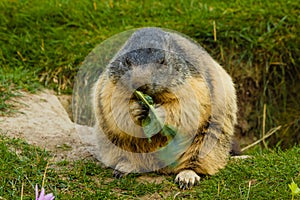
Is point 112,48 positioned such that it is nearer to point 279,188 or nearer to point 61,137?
point 61,137

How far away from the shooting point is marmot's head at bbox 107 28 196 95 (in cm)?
504

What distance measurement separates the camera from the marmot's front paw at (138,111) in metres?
5.20

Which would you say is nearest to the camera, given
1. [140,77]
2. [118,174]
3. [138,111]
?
[140,77]

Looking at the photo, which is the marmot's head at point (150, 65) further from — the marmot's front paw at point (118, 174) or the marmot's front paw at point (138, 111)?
the marmot's front paw at point (118, 174)

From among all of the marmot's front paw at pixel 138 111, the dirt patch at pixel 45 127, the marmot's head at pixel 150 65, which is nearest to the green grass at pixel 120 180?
the dirt patch at pixel 45 127

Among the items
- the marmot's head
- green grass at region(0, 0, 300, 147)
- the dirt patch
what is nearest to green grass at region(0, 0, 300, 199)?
green grass at region(0, 0, 300, 147)

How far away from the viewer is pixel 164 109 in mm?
5230

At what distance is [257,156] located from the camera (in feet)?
18.7

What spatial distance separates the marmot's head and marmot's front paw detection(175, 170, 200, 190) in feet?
2.42

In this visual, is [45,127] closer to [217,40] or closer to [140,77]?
[140,77]

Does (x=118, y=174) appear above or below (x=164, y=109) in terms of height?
below

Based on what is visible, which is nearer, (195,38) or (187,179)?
(187,179)

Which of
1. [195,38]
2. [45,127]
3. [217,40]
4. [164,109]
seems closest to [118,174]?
[164,109]

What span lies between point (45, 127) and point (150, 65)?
1720 millimetres
